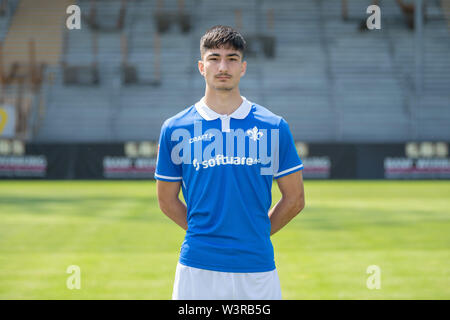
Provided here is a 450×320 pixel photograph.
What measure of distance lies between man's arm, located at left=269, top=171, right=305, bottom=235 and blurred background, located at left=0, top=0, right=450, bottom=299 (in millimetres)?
6342

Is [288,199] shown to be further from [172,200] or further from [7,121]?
[7,121]

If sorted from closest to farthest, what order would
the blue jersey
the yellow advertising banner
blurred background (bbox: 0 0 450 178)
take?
the blue jersey, blurred background (bbox: 0 0 450 178), the yellow advertising banner

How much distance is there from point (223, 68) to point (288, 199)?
87cm

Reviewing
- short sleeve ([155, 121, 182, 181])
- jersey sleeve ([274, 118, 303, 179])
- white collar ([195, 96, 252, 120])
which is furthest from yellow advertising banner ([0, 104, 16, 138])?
jersey sleeve ([274, 118, 303, 179])

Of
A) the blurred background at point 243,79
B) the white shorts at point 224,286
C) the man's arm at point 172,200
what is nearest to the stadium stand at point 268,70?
the blurred background at point 243,79

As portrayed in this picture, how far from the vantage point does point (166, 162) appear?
3648 millimetres

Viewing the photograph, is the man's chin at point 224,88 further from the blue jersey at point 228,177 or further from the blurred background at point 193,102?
the blurred background at point 193,102

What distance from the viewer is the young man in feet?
11.4

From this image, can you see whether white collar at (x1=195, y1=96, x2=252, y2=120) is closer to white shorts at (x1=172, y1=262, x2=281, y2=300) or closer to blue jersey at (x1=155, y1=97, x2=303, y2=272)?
blue jersey at (x1=155, y1=97, x2=303, y2=272)

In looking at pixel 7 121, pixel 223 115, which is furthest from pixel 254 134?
pixel 7 121

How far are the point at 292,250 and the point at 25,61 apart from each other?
2706cm

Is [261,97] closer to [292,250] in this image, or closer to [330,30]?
[330,30]

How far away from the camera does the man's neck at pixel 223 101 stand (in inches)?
140

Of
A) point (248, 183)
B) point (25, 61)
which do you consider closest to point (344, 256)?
point (248, 183)
